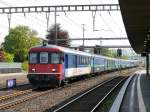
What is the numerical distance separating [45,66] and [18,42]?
87.1m

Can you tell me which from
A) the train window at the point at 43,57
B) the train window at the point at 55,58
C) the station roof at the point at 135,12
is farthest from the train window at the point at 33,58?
the station roof at the point at 135,12

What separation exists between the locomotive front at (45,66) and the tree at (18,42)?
8191cm

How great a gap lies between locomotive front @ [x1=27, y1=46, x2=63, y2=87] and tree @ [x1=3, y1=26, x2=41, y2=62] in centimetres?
8191

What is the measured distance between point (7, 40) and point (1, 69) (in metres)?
51.5

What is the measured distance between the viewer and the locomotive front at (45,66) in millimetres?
28047

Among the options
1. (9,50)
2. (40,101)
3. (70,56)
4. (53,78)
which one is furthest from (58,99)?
(9,50)

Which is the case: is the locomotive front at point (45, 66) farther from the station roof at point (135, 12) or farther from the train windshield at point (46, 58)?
the station roof at point (135, 12)

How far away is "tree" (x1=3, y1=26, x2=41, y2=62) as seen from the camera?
111675mm

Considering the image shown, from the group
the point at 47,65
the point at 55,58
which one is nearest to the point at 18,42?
the point at 55,58

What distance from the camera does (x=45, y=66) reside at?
28469mm

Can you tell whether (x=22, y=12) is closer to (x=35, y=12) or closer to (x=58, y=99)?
(x=35, y=12)

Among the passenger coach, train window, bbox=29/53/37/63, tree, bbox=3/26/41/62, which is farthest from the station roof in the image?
A: tree, bbox=3/26/41/62

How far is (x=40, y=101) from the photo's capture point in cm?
2095

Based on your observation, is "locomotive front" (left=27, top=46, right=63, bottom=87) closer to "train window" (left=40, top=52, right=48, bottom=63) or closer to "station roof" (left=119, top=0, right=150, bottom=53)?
"train window" (left=40, top=52, right=48, bottom=63)
